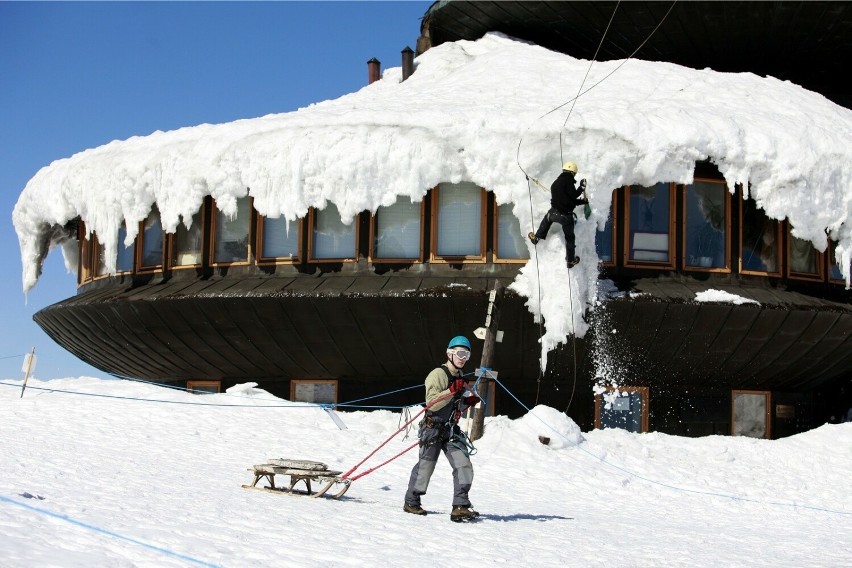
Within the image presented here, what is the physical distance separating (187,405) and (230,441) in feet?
6.58

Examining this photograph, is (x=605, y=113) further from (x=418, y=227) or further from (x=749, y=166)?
(x=418, y=227)

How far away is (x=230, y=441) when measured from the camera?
13.3 meters

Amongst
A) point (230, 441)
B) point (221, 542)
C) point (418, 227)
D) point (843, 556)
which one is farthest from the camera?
point (418, 227)

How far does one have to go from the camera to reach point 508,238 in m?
16.8

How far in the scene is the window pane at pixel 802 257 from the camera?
17922 mm

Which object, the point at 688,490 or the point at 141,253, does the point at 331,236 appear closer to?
the point at 141,253

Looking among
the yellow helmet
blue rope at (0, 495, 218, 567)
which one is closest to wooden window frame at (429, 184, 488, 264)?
the yellow helmet

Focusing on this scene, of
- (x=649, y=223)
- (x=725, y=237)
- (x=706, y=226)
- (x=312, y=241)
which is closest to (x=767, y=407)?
(x=725, y=237)

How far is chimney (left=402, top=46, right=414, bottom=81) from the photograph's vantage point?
75.5ft

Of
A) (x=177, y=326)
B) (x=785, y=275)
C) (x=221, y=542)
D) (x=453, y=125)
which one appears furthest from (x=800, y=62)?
(x=221, y=542)

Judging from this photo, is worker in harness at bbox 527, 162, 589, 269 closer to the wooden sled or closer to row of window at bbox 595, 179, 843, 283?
row of window at bbox 595, 179, 843, 283

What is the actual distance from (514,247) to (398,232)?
193 centimetres

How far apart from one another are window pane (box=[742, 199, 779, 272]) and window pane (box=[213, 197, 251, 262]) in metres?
8.35

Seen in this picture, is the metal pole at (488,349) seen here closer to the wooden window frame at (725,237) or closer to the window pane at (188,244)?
the wooden window frame at (725,237)
